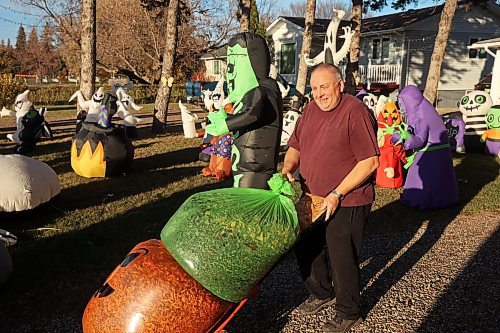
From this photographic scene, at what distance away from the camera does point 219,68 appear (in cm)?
4422

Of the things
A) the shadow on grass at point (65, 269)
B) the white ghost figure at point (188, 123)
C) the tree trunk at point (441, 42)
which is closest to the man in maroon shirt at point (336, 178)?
the shadow on grass at point (65, 269)

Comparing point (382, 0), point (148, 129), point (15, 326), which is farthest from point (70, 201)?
point (382, 0)

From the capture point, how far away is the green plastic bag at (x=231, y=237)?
96.8 inches

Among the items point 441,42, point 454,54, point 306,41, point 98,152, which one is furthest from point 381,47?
point 98,152

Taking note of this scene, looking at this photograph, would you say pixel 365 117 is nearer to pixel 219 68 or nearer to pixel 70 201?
pixel 70 201

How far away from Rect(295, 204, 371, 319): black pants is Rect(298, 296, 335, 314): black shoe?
0.12m

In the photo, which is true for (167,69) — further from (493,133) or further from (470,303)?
(470,303)

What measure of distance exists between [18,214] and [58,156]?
4.78 meters

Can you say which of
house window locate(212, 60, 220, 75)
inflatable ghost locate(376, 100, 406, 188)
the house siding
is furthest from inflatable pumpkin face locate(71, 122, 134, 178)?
house window locate(212, 60, 220, 75)

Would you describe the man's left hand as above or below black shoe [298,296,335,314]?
above

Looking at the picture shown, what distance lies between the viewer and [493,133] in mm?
11102

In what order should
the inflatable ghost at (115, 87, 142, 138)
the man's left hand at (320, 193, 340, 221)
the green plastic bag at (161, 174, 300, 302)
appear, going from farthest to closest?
the inflatable ghost at (115, 87, 142, 138) < the man's left hand at (320, 193, 340, 221) < the green plastic bag at (161, 174, 300, 302)

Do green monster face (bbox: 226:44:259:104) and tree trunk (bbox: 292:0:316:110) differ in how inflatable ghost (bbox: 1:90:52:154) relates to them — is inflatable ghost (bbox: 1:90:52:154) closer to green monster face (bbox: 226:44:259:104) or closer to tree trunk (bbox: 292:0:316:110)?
green monster face (bbox: 226:44:259:104)

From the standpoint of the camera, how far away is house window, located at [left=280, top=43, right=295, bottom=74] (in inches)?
1246
